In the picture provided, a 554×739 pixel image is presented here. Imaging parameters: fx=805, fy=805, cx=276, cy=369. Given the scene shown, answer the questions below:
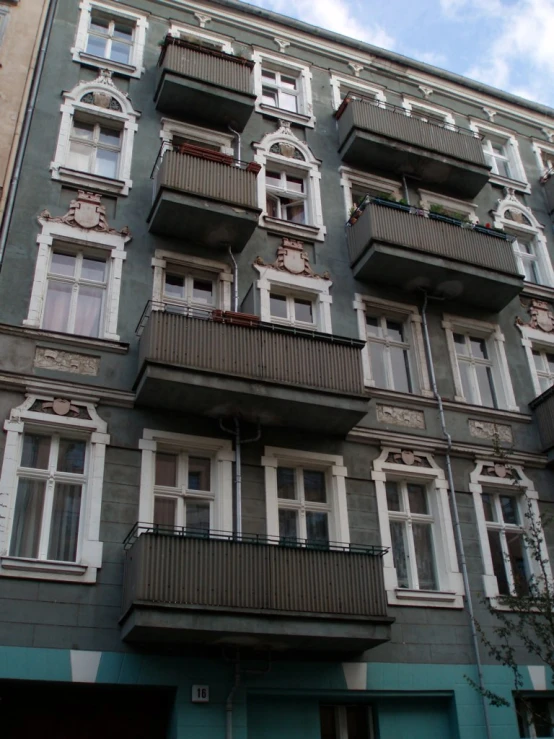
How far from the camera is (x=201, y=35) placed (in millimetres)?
20188

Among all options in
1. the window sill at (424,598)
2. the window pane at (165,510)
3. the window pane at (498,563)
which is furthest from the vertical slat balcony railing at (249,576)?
the window pane at (498,563)

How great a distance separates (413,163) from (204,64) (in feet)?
18.3

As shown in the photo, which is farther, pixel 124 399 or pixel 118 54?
pixel 118 54

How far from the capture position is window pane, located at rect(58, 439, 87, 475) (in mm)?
13359

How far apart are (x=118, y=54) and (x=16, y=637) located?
13.4 m

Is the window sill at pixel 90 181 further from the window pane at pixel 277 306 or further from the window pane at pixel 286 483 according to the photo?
the window pane at pixel 286 483

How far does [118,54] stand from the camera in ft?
62.1

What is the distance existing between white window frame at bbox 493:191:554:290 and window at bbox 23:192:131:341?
10405 mm

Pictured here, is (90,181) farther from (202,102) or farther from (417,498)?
(417,498)

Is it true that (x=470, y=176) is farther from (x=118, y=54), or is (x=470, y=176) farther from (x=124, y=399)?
(x=124, y=399)

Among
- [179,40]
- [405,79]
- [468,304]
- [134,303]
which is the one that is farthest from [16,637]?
[405,79]

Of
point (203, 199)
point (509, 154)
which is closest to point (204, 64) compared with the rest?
point (203, 199)

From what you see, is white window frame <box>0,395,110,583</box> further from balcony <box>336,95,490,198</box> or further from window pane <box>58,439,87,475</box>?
balcony <box>336,95,490,198</box>

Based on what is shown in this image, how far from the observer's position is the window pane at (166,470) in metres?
13.9
